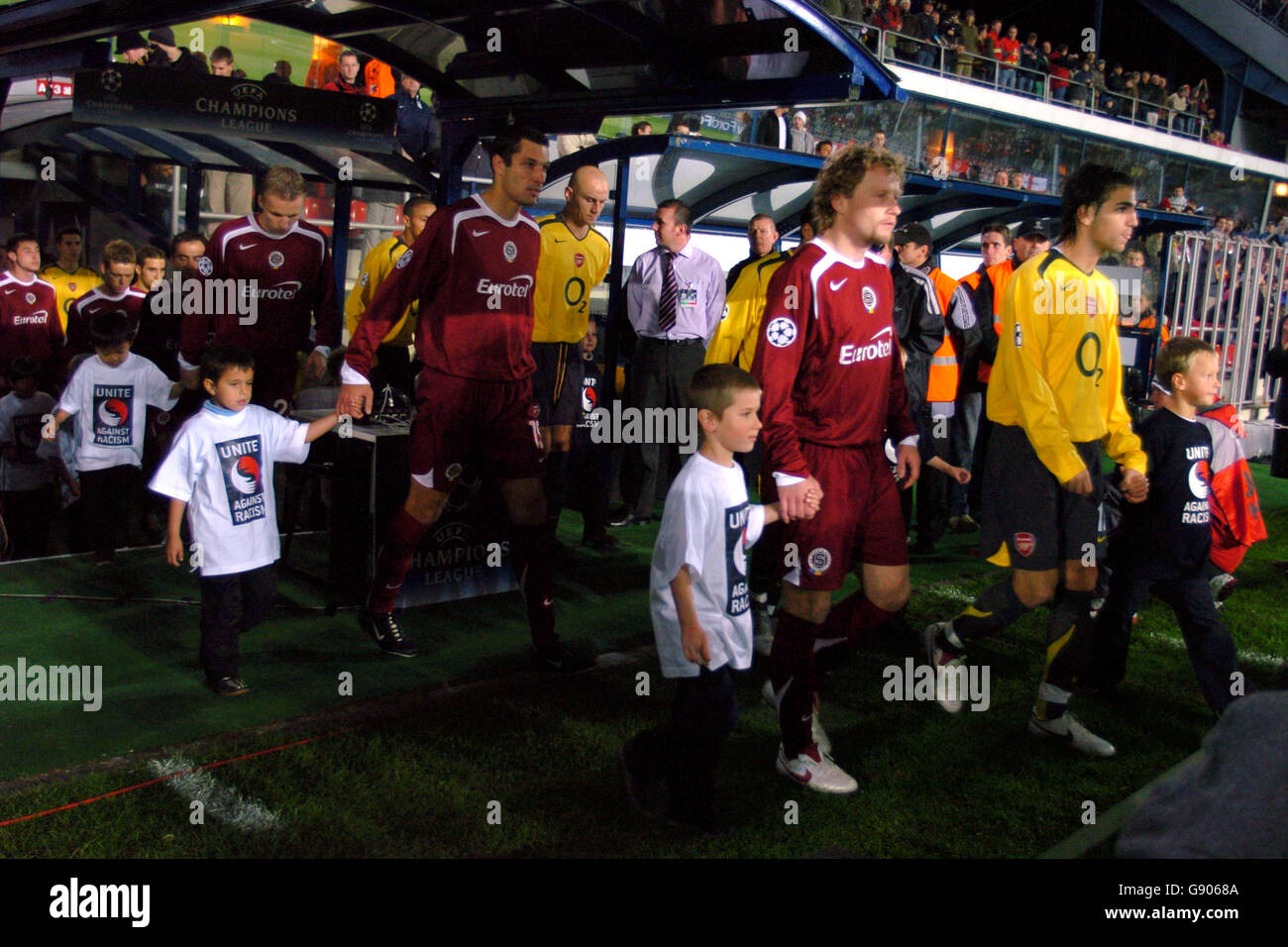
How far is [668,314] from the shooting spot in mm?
7406

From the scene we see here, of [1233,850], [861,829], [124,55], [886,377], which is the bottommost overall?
[861,829]

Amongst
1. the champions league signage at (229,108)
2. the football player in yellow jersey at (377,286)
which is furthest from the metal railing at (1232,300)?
the champions league signage at (229,108)

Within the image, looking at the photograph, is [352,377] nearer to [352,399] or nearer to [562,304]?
[352,399]

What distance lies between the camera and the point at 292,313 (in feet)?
18.8

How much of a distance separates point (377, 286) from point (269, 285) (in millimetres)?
1210

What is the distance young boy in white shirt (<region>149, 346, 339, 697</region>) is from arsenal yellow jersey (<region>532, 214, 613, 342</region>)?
2.21 metres

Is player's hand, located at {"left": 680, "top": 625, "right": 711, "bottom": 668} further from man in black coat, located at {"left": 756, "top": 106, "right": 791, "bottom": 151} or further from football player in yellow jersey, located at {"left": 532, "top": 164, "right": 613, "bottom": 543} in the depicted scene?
man in black coat, located at {"left": 756, "top": 106, "right": 791, "bottom": 151}

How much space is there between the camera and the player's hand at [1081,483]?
388 centimetres

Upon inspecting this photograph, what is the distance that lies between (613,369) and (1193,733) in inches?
184

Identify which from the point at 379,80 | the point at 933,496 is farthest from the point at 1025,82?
the point at 933,496

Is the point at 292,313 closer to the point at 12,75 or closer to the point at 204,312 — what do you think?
the point at 204,312

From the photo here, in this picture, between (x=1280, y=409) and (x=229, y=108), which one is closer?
(x=229, y=108)

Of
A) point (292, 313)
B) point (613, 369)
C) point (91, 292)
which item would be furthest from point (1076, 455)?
point (91, 292)

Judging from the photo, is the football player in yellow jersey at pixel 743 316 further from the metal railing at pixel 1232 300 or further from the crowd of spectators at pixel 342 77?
the metal railing at pixel 1232 300
